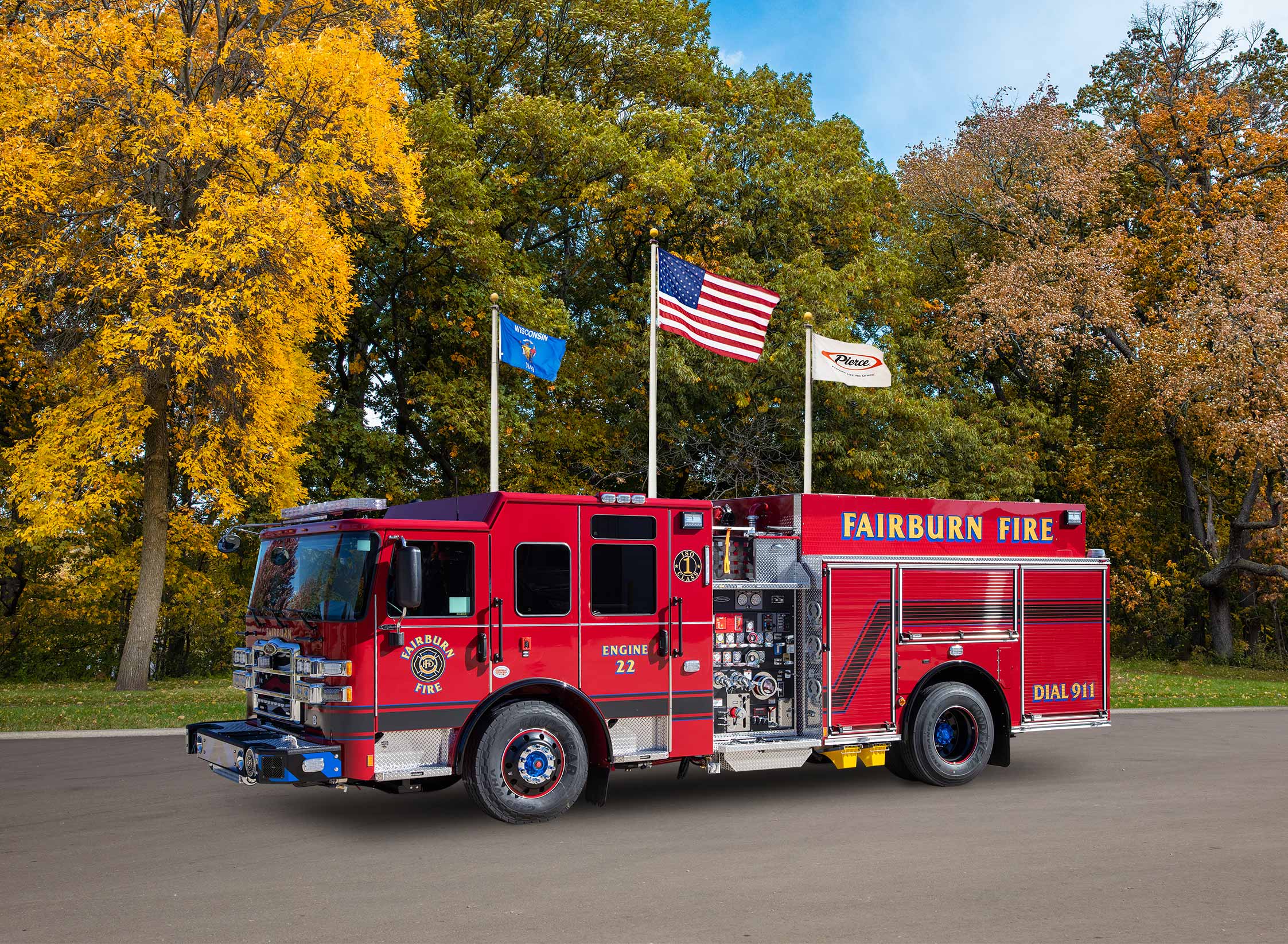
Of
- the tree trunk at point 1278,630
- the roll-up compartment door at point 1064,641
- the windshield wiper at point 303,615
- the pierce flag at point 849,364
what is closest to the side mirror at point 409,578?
the windshield wiper at point 303,615

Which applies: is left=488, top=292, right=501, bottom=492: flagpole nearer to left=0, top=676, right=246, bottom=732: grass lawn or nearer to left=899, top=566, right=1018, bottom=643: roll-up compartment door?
left=0, top=676, right=246, bottom=732: grass lawn

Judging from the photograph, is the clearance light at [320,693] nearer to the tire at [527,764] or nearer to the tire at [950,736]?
the tire at [527,764]

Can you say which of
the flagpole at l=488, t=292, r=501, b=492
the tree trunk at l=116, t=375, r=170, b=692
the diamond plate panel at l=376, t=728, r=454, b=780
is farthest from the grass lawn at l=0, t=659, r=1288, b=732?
the diamond plate panel at l=376, t=728, r=454, b=780

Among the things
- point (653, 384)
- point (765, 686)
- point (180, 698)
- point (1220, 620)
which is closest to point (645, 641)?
point (765, 686)

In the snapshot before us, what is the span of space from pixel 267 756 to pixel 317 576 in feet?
5.16

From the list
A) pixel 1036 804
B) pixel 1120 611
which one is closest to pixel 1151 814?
pixel 1036 804

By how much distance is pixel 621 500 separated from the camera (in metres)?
10.3

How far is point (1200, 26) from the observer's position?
36.0 metres

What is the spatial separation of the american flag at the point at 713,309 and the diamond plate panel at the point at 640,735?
8.44 meters

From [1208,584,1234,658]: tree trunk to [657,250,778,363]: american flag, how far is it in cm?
2400

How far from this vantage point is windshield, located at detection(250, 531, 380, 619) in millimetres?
9336

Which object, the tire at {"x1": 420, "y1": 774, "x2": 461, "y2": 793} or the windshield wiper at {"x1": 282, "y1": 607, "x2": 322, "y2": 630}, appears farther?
the tire at {"x1": 420, "y1": 774, "x2": 461, "y2": 793}

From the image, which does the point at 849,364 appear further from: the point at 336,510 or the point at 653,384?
the point at 336,510

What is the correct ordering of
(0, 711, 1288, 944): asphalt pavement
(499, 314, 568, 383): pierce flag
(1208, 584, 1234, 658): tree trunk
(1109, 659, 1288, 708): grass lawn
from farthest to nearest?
1. (1208, 584, 1234, 658): tree trunk
2. (1109, 659, 1288, 708): grass lawn
3. (499, 314, 568, 383): pierce flag
4. (0, 711, 1288, 944): asphalt pavement
